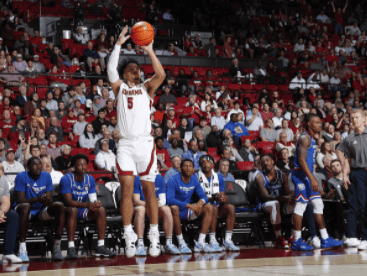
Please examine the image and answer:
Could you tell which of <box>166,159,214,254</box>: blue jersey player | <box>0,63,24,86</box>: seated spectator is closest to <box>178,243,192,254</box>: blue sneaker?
<box>166,159,214,254</box>: blue jersey player

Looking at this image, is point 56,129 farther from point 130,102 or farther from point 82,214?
point 130,102

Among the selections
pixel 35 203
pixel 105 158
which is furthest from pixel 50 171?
pixel 105 158

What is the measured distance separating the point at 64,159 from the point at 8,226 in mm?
3989

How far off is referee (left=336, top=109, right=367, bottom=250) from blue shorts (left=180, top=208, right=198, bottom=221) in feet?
7.35

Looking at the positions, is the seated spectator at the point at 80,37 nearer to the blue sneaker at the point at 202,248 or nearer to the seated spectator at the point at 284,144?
the seated spectator at the point at 284,144

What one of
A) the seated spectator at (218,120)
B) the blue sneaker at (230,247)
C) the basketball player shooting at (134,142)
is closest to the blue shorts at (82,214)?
the blue sneaker at (230,247)

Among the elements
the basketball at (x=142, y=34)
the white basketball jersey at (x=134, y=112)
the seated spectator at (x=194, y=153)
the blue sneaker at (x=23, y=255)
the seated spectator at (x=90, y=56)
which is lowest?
the blue sneaker at (x=23, y=255)

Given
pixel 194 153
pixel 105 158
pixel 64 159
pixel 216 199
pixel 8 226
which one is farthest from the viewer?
pixel 194 153

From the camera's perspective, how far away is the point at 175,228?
24.8ft

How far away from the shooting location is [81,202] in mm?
7273

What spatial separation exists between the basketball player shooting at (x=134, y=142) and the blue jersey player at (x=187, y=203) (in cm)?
228

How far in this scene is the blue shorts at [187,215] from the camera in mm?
7770

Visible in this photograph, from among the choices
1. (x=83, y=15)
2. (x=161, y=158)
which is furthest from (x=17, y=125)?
(x=83, y=15)

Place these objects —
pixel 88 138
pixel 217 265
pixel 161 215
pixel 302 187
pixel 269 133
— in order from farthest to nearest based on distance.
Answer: pixel 269 133
pixel 88 138
pixel 302 187
pixel 161 215
pixel 217 265
